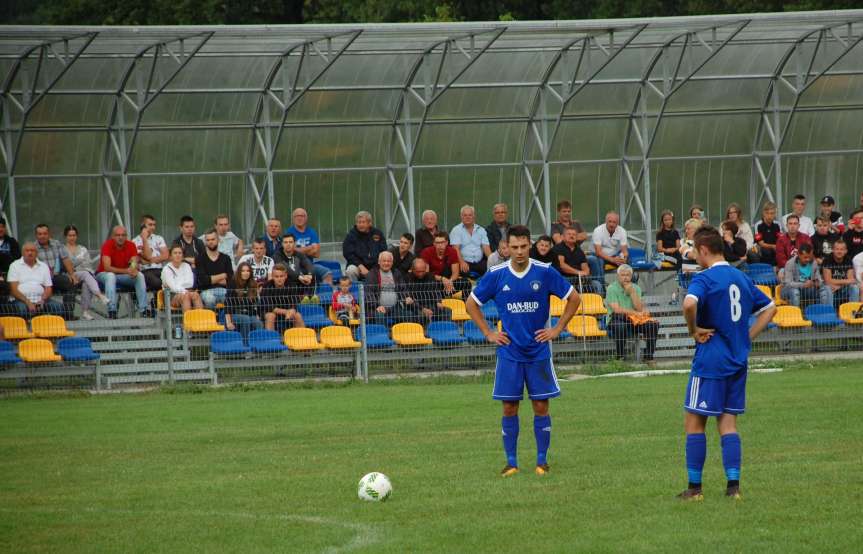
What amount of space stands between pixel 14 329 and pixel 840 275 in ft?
41.3

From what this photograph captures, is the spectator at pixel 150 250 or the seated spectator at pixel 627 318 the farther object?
the spectator at pixel 150 250

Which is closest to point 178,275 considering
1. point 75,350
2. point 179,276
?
point 179,276

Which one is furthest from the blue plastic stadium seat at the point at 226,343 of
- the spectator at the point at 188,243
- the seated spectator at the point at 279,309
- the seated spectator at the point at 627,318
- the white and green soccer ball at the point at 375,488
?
the white and green soccer ball at the point at 375,488

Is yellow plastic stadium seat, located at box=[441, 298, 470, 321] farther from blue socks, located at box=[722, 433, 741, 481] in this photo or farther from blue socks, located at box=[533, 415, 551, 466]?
blue socks, located at box=[722, 433, 741, 481]

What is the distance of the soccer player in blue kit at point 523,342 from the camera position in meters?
9.77

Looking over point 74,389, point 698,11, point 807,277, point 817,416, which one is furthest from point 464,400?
point 698,11

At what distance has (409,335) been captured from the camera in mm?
18641

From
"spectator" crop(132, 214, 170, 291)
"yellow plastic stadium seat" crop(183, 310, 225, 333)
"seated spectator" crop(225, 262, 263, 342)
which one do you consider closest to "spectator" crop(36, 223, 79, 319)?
"spectator" crop(132, 214, 170, 291)

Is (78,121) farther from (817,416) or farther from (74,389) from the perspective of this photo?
(817,416)

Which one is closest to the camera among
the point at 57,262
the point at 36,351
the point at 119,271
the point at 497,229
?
the point at 36,351

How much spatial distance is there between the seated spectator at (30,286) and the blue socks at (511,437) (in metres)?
10.2

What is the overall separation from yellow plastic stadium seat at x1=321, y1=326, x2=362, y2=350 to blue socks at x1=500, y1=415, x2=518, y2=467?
335 inches

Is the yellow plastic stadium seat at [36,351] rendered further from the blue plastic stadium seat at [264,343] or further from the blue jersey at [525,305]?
the blue jersey at [525,305]

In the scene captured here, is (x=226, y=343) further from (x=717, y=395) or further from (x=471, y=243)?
(x=717, y=395)
